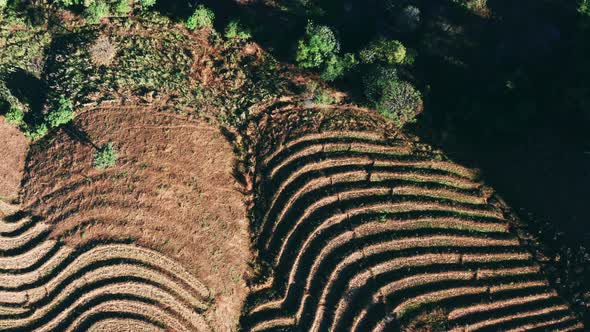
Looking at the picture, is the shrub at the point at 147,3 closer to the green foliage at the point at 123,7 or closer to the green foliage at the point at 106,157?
the green foliage at the point at 123,7

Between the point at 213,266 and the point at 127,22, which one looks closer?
the point at 213,266

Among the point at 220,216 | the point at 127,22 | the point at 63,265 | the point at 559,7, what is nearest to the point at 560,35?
the point at 559,7

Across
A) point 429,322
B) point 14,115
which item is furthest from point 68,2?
point 429,322

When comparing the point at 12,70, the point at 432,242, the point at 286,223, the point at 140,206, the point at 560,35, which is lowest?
the point at 432,242

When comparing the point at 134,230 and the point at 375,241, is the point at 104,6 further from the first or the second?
the point at 375,241

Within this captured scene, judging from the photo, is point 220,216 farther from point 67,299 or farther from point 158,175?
point 67,299

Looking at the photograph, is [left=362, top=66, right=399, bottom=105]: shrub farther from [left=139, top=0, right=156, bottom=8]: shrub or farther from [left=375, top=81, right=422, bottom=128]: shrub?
[left=139, top=0, right=156, bottom=8]: shrub

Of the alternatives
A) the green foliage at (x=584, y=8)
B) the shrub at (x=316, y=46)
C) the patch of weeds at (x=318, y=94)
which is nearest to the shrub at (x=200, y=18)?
the shrub at (x=316, y=46)
